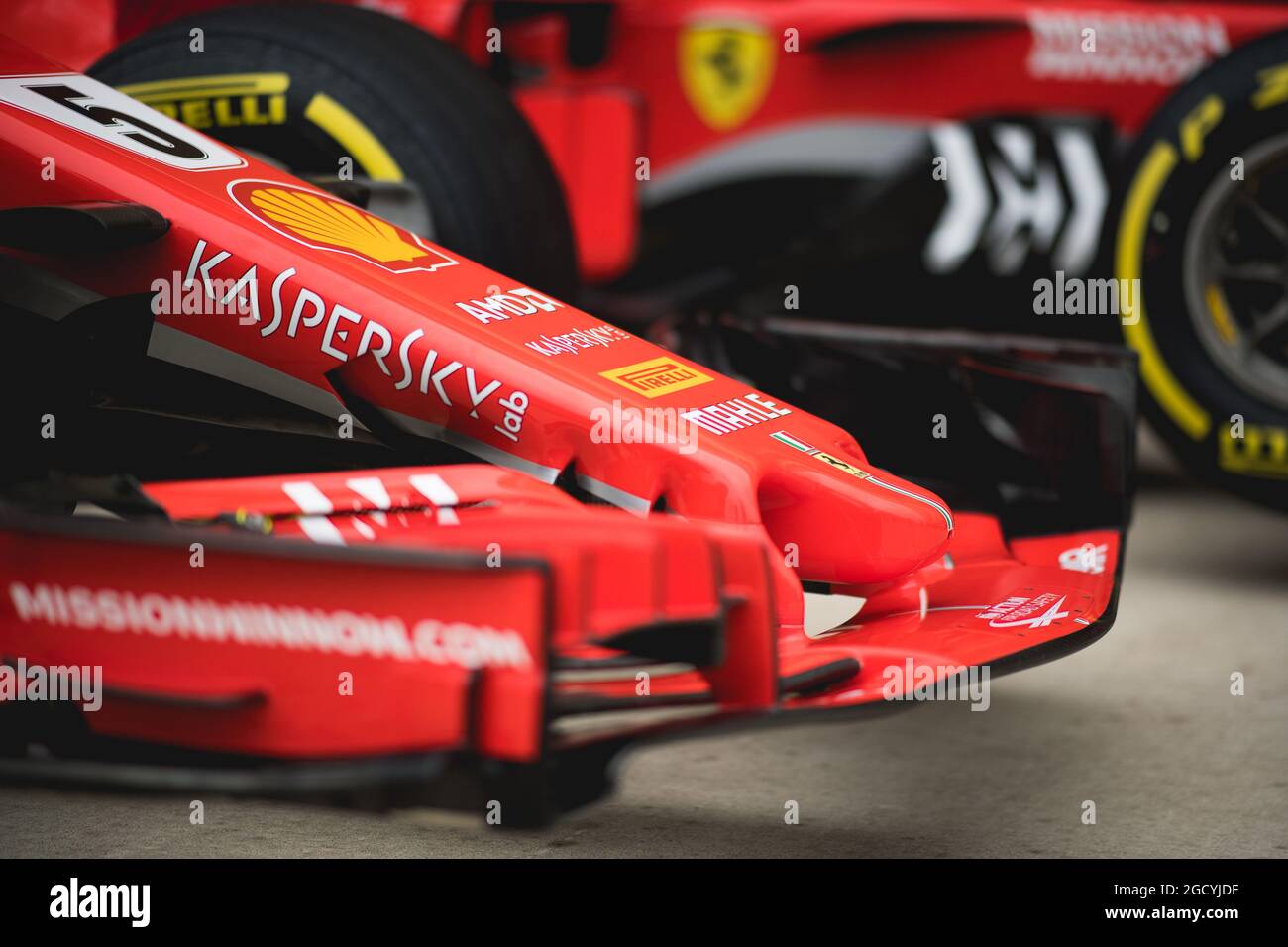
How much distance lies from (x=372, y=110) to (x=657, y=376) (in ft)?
2.21

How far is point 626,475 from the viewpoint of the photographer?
1.97m

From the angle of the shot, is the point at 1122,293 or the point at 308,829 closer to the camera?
the point at 308,829

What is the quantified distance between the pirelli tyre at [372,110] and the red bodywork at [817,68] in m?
1.18

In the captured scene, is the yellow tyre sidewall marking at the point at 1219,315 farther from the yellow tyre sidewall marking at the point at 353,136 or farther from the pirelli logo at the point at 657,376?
the yellow tyre sidewall marking at the point at 353,136

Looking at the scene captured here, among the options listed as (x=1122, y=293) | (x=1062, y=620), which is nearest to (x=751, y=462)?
(x=1062, y=620)

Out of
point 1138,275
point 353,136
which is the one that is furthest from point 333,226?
point 1138,275

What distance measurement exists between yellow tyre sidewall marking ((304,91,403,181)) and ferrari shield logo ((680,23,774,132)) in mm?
1712

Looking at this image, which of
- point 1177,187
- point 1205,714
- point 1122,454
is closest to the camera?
point 1122,454

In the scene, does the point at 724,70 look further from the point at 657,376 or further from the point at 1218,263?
the point at 657,376

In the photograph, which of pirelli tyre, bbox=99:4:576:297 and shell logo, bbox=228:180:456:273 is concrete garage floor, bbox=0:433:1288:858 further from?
pirelli tyre, bbox=99:4:576:297

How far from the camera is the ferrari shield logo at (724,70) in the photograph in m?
3.97
